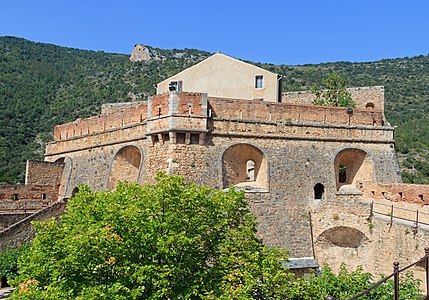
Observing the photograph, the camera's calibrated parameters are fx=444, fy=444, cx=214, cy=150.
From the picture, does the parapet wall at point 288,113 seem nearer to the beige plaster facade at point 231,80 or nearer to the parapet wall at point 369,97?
the beige plaster facade at point 231,80

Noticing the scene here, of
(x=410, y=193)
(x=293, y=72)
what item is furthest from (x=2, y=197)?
(x=293, y=72)

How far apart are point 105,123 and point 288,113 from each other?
10.4 m

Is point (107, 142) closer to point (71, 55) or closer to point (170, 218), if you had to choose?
point (170, 218)

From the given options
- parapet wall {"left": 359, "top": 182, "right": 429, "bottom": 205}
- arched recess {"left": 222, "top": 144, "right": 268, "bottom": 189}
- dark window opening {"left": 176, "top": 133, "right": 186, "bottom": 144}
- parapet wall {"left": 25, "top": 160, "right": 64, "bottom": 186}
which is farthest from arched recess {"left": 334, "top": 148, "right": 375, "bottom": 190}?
parapet wall {"left": 25, "top": 160, "right": 64, "bottom": 186}

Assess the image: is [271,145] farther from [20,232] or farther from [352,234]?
[20,232]

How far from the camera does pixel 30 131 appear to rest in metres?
59.1

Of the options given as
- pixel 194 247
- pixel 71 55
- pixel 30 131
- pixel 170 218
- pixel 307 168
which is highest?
pixel 71 55

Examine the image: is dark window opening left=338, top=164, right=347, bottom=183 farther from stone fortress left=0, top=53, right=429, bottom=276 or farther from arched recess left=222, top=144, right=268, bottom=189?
arched recess left=222, top=144, right=268, bottom=189

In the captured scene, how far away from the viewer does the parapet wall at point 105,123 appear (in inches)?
902

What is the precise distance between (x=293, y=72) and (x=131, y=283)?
60.5m

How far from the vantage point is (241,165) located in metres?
22.1

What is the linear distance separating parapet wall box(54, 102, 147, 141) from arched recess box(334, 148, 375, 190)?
1042 centimetres

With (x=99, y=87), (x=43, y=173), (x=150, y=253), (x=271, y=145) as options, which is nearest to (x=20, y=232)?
(x=43, y=173)

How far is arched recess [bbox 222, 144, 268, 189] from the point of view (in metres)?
21.2
